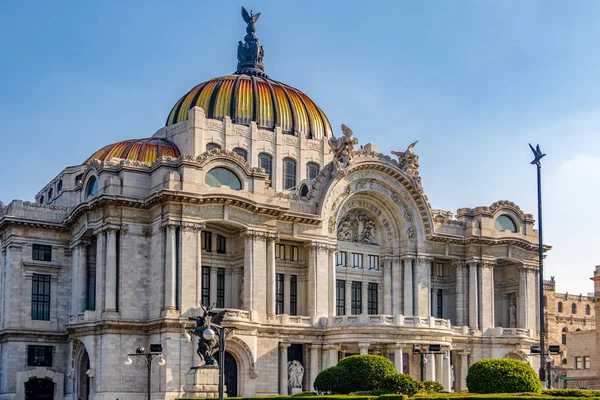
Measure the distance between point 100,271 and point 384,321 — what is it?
743 inches

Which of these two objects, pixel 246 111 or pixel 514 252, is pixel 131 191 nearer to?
pixel 246 111

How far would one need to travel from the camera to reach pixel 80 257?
6253cm

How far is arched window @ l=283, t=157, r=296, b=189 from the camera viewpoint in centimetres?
7388

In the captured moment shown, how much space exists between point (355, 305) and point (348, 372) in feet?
66.8

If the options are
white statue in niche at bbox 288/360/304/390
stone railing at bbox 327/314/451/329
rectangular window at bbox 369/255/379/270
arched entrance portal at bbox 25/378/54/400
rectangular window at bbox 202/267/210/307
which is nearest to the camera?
rectangular window at bbox 202/267/210/307

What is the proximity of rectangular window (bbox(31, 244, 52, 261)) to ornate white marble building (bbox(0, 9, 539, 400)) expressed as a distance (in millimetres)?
111

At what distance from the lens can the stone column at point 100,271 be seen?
193 feet

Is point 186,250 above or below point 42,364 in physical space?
above

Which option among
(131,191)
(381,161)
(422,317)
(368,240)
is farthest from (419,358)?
(131,191)

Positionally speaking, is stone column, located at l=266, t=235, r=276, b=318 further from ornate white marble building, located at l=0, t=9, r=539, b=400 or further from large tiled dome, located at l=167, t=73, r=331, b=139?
large tiled dome, located at l=167, t=73, r=331, b=139

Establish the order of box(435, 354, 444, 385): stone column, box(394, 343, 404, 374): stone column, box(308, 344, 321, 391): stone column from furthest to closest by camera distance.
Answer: box(435, 354, 444, 385): stone column → box(308, 344, 321, 391): stone column → box(394, 343, 404, 374): stone column

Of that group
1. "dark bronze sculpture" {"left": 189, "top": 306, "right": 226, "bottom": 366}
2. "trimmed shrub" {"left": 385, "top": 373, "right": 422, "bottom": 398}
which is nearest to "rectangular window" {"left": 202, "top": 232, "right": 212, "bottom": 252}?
"dark bronze sculpture" {"left": 189, "top": 306, "right": 226, "bottom": 366}

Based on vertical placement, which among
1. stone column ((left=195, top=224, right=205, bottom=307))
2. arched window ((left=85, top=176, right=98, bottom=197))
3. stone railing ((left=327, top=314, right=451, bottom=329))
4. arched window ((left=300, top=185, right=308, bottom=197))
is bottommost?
stone railing ((left=327, top=314, right=451, bottom=329))

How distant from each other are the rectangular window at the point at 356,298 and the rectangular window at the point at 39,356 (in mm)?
21673
